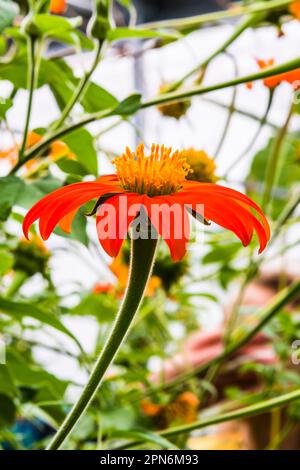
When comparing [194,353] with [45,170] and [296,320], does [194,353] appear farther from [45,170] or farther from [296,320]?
[45,170]

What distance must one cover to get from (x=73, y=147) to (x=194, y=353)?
386 millimetres

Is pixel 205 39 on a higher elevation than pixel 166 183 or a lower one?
higher

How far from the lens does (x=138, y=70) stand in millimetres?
2314

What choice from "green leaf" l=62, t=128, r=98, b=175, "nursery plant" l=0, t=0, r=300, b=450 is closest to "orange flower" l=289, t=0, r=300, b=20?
"nursery plant" l=0, t=0, r=300, b=450

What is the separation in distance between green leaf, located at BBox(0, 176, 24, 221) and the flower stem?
66 mm

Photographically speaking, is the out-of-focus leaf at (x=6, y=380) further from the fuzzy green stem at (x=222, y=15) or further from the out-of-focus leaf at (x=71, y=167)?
the fuzzy green stem at (x=222, y=15)

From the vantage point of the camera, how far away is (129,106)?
0.23 meters

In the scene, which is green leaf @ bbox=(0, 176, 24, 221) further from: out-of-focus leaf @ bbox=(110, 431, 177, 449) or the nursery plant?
out-of-focus leaf @ bbox=(110, 431, 177, 449)

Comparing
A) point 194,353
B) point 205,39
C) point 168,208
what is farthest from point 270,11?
point 205,39

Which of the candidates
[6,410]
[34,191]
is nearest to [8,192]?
[34,191]

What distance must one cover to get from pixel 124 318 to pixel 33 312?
0.07 meters

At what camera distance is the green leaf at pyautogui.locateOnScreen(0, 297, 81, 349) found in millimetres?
226

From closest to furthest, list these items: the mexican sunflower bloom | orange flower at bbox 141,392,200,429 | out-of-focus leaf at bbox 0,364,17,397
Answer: the mexican sunflower bloom, out-of-focus leaf at bbox 0,364,17,397, orange flower at bbox 141,392,200,429

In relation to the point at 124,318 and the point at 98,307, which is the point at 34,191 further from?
the point at 98,307
